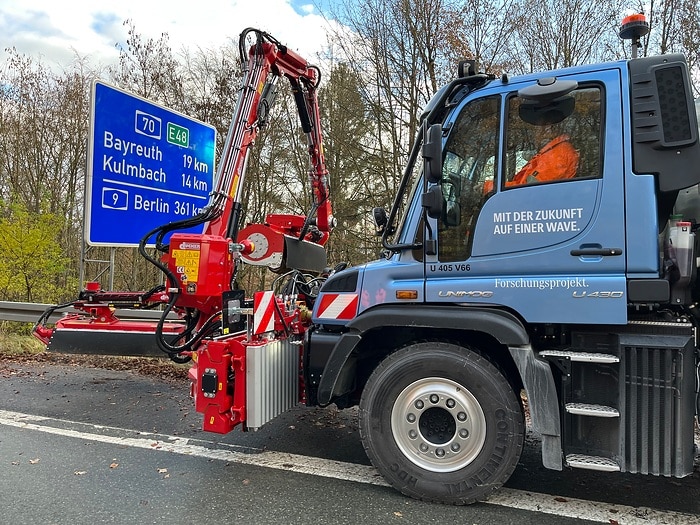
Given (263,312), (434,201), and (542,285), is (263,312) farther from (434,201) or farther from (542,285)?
(542,285)

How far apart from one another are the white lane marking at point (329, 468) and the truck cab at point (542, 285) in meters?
0.35

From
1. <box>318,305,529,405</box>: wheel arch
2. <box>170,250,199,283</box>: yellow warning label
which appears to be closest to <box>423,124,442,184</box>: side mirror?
<box>318,305,529,405</box>: wheel arch

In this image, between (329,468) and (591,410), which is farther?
(329,468)

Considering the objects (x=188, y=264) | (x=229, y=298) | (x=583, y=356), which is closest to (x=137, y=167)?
(x=188, y=264)

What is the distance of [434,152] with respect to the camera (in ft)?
10.5

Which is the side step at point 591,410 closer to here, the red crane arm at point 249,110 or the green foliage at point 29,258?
the red crane arm at point 249,110

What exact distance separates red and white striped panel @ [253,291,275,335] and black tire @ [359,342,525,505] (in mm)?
1017

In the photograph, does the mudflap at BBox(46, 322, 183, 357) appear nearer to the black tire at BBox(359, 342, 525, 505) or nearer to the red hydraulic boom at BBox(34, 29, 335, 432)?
the red hydraulic boom at BBox(34, 29, 335, 432)

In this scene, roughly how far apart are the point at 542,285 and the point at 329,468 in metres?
2.06

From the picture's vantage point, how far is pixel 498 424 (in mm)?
3197

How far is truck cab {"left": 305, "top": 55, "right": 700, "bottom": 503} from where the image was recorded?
299 centimetres

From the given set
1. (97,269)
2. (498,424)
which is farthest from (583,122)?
(97,269)

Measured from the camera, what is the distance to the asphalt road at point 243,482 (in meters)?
3.15

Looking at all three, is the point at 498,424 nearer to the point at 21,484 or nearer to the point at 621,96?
the point at 621,96
